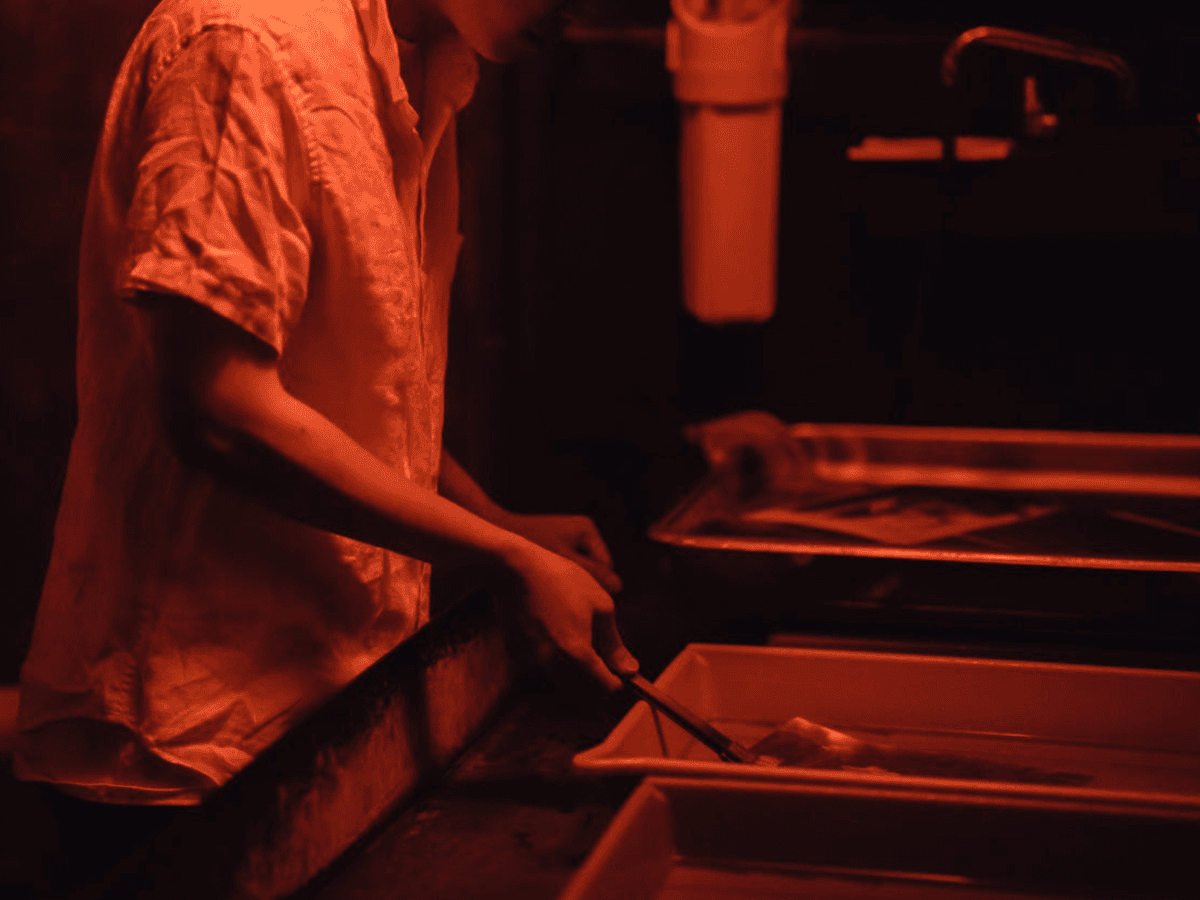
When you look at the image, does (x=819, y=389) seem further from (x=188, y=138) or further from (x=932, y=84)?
(x=188, y=138)

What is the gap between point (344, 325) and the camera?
110 centimetres

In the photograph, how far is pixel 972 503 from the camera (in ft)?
6.96

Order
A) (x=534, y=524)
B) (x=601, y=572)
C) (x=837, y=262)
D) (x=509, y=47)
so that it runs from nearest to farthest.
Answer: (x=509, y=47) → (x=601, y=572) → (x=534, y=524) → (x=837, y=262)

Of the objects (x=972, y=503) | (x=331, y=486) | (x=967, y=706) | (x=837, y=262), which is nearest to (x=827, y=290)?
(x=837, y=262)

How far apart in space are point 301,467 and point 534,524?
0.64 meters

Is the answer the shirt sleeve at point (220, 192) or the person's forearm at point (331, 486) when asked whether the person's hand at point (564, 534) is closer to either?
the person's forearm at point (331, 486)

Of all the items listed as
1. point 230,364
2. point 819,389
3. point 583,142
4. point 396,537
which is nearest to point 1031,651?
point 396,537

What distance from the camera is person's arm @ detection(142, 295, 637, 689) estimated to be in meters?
0.91

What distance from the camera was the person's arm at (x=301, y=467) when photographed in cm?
91

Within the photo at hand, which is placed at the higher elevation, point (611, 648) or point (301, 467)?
point (301, 467)

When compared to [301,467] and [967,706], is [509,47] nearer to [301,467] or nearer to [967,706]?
[301,467]

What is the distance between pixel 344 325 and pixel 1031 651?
837 millimetres

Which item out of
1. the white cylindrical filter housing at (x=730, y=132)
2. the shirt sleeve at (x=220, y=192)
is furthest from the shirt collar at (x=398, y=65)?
the white cylindrical filter housing at (x=730, y=132)

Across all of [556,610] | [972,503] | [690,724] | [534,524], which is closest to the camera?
[556,610]
